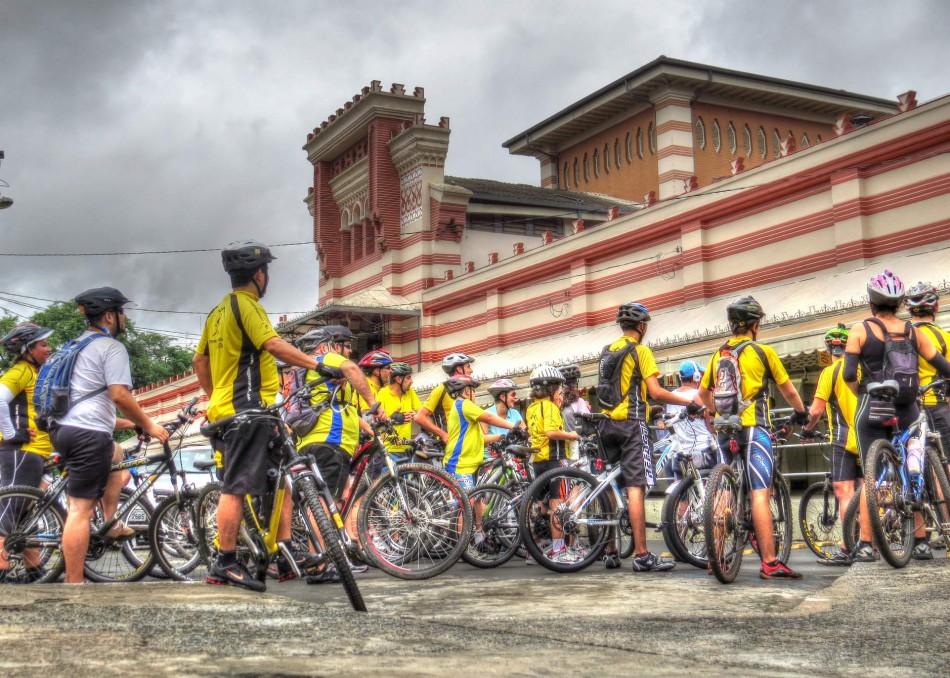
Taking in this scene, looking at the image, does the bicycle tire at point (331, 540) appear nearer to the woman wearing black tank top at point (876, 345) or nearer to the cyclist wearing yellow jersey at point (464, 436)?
the woman wearing black tank top at point (876, 345)

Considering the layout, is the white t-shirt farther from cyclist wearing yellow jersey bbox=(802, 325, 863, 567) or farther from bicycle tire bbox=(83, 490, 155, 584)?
cyclist wearing yellow jersey bbox=(802, 325, 863, 567)

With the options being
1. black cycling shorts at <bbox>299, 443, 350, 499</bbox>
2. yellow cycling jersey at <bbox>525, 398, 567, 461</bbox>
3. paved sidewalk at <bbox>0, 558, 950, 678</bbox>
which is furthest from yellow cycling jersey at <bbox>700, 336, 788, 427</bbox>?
black cycling shorts at <bbox>299, 443, 350, 499</bbox>

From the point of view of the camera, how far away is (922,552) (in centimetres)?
720

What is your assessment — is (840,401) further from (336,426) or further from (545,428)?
(336,426)

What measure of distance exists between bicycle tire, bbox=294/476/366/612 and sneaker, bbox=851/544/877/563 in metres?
3.50

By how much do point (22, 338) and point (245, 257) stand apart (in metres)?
2.99

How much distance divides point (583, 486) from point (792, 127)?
113 ft

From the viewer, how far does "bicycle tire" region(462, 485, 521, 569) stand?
8500mm

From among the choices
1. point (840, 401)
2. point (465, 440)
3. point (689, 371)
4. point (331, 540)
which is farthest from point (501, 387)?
point (331, 540)

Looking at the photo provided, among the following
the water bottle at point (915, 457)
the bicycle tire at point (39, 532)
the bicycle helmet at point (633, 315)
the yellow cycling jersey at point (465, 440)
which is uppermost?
the bicycle helmet at point (633, 315)

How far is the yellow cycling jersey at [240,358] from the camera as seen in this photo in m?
5.79

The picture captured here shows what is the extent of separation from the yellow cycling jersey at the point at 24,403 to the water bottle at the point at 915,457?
5654 mm

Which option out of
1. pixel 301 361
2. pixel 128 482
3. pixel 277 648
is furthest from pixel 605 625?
pixel 128 482

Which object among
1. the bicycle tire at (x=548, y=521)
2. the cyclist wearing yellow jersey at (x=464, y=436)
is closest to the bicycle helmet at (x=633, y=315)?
the bicycle tire at (x=548, y=521)
